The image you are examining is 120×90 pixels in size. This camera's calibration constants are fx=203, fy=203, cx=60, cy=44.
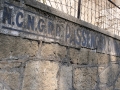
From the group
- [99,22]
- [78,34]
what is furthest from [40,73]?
[99,22]

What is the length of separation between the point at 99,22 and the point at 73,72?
181 centimetres

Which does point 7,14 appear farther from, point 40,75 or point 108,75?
point 108,75

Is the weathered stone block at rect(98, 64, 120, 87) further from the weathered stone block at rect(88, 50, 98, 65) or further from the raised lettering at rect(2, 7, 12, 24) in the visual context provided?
the raised lettering at rect(2, 7, 12, 24)

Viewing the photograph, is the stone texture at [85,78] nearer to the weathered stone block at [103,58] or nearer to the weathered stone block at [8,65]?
the weathered stone block at [103,58]

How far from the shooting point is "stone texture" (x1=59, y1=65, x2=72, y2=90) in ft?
6.90

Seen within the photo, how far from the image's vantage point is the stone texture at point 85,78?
7.63 feet

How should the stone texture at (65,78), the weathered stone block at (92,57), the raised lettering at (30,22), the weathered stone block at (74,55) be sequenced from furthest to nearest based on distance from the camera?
the weathered stone block at (92,57) → the weathered stone block at (74,55) → the stone texture at (65,78) → the raised lettering at (30,22)

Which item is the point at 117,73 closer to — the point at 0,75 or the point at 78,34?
the point at 78,34

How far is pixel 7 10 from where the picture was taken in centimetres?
154

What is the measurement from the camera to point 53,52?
6.58 feet

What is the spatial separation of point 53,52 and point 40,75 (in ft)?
0.91

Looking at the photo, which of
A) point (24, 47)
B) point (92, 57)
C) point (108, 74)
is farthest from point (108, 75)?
point (24, 47)

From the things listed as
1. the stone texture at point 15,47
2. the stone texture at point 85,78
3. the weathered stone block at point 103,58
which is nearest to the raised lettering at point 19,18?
the stone texture at point 15,47

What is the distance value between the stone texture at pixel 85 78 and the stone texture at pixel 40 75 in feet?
1.22
